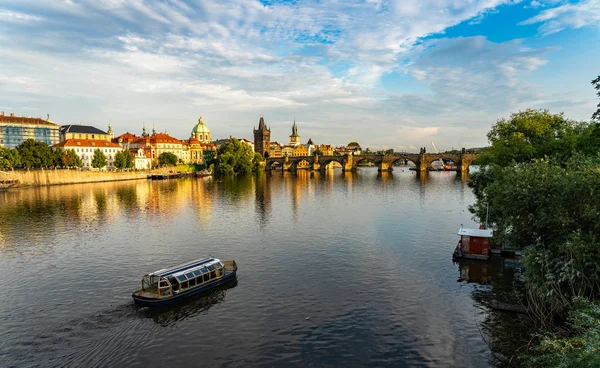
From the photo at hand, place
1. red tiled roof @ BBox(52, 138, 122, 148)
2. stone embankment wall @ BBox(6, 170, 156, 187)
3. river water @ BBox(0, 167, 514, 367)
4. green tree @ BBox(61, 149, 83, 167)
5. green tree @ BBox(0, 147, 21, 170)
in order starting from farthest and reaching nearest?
1. red tiled roof @ BBox(52, 138, 122, 148)
2. green tree @ BBox(61, 149, 83, 167)
3. stone embankment wall @ BBox(6, 170, 156, 187)
4. green tree @ BBox(0, 147, 21, 170)
5. river water @ BBox(0, 167, 514, 367)

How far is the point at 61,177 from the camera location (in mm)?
128500

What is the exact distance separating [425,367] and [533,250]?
9.85 metres

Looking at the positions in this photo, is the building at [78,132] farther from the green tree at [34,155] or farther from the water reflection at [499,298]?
the water reflection at [499,298]

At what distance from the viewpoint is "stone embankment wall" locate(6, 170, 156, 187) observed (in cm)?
11688

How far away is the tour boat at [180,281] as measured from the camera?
91.8 ft

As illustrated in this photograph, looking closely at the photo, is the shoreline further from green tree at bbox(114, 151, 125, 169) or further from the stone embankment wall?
green tree at bbox(114, 151, 125, 169)

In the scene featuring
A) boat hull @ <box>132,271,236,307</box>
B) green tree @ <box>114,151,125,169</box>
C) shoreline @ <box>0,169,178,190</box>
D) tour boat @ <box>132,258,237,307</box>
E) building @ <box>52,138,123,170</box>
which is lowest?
boat hull @ <box>132,271,236,307</box>

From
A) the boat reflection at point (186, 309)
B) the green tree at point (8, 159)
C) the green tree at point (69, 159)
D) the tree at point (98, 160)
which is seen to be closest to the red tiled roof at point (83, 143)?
the tree at point (98, 160)

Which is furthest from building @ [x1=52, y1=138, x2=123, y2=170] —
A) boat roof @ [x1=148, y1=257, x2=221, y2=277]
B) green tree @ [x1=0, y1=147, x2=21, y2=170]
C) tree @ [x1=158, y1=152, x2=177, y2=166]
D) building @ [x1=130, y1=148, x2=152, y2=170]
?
boat roof @ [x1=148, y1=257, x2=221, y2=277]

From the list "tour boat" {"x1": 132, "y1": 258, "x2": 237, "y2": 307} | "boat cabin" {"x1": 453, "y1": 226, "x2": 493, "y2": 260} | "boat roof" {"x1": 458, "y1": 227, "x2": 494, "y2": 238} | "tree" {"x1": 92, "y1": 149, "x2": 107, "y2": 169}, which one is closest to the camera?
"tour boat" {"x1": 132, "y1": 258, "x2": 237, "y2": 307}

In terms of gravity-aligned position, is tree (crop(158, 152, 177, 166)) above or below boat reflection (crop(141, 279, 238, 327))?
above

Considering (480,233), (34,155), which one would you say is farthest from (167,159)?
(480,233)

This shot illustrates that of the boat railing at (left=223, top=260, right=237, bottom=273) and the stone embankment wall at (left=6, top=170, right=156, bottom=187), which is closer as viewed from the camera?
the boat railing at (left=223, top=260, right=237, bottom=273)

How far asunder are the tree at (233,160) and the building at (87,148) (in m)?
48.8
